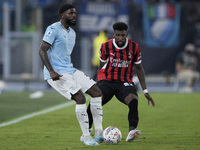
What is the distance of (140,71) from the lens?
329 inches

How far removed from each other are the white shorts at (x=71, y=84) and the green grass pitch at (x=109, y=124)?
687mm

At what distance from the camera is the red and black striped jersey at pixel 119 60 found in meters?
8.34

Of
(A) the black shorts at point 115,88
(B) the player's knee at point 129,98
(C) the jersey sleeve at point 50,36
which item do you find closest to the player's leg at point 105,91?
(A) the black shorts at point 115,88

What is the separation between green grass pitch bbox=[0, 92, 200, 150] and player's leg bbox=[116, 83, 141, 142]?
0.13m

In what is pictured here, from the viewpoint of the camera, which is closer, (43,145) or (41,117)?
(43,145)

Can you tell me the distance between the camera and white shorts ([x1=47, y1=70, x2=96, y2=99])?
7457 mm

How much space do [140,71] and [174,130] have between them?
1.39 meters

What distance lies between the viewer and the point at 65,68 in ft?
24.8

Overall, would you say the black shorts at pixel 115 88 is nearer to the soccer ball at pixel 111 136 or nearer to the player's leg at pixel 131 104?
the player's leg at pixel 131 104

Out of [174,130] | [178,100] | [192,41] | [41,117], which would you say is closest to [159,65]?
[192,41]

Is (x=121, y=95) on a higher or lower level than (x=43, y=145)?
higher

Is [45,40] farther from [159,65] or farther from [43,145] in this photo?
[159,65]

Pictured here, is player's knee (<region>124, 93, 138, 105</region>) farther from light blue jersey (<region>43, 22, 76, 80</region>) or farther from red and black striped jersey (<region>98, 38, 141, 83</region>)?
light blue jersey (<region>43, 22, 76, 80</region>)

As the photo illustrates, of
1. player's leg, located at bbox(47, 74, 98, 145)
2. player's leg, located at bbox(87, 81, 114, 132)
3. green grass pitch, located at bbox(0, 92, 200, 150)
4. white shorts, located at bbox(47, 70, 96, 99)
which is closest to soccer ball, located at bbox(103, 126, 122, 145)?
green grass pitch, located at bbox(0, 92, 200, 150)
